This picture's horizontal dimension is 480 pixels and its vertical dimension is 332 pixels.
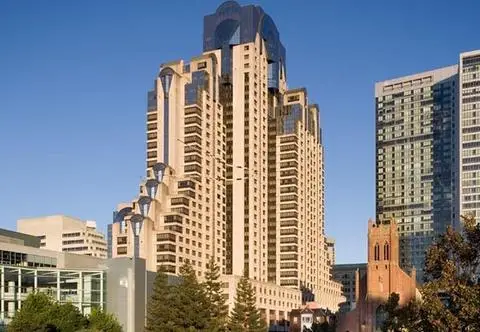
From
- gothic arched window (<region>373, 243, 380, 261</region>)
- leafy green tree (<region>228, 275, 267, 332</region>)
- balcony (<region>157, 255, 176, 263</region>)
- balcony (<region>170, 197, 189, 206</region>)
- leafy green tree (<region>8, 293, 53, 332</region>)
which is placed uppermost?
balcony (<region>170, 197, 189, 206</region>)

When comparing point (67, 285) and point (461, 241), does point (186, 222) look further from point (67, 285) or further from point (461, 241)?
point (461, 241)

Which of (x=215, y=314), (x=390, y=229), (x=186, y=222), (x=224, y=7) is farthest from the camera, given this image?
(x=224, y=7)

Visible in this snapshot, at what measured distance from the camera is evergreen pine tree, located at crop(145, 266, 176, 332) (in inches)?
3824

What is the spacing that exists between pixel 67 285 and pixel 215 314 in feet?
66.4

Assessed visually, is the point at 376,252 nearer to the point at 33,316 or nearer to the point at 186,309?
the point at 186,309

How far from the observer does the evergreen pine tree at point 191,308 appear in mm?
95438

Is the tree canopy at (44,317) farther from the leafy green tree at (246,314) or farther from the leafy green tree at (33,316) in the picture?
the leafy green tree at (246,314)

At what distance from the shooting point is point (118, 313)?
10625 centimetres

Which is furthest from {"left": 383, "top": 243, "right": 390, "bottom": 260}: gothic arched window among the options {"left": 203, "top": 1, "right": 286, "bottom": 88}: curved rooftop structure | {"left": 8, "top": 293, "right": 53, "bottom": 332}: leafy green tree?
{"left": 8, "top": 293, "right": 53, "bottom": 332}: leafy green tree

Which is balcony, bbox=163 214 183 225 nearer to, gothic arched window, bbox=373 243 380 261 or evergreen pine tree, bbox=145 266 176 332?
gothic arched window, bbox=373 243 380 261

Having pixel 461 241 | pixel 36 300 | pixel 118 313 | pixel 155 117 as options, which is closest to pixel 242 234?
pixel 155 117

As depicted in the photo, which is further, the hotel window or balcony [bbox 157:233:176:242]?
balcony [bbox 157:233:176:242]

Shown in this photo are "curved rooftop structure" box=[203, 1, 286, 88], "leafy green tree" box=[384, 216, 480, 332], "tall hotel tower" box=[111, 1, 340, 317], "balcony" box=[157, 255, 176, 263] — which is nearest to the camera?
"leafy green tree" box=[384, 216, 480, 332]

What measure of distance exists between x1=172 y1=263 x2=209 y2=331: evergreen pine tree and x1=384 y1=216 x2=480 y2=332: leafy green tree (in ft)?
194
